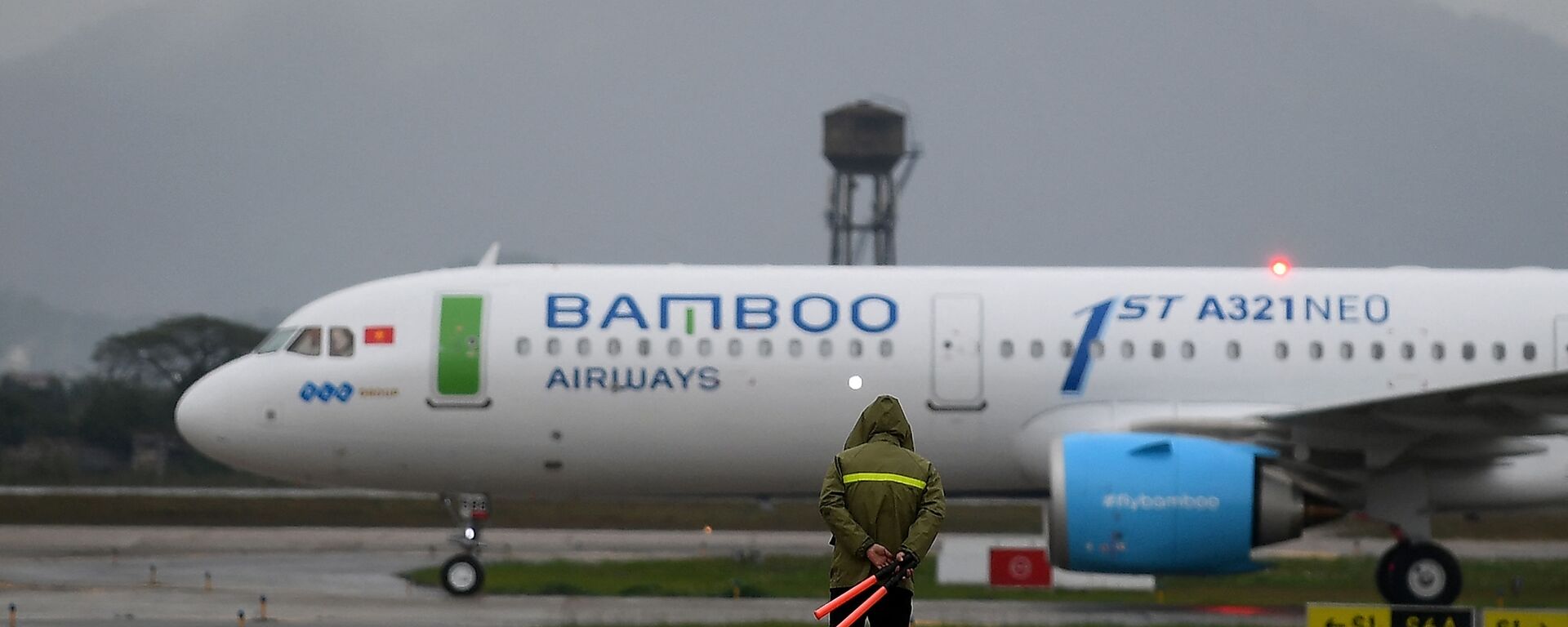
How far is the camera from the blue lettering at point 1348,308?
1642 cm

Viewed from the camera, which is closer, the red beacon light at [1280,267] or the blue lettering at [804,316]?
the blue lettering at [804,316]

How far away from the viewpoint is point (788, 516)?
26.7 m

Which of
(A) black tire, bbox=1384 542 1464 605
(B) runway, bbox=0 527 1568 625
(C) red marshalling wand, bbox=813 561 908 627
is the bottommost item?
(B) runway, bbox=0 527 1568 625

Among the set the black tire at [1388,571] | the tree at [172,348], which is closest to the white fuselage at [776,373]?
the black tire at [1388,571]

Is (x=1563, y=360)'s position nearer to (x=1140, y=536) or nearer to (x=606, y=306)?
(x=1140, y=536)

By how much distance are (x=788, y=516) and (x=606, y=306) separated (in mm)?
11014

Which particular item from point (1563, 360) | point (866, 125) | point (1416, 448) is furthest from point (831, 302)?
point (866, 125)

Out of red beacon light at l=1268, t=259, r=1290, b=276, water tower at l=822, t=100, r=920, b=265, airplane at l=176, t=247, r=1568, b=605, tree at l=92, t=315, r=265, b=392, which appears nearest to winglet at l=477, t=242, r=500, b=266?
airplane at l=176, t=247, r=1568, b=605

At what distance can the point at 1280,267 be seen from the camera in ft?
55.9

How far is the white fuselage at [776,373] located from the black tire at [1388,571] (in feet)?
3.62

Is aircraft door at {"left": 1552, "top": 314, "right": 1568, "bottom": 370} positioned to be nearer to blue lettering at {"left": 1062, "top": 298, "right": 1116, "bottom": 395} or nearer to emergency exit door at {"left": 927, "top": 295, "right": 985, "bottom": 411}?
blue lettering at {"left": 1062, "top": 298, "right": 1116, "bottom": 395}

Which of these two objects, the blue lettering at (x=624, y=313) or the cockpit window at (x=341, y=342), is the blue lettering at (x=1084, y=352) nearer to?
the blue lettering at (x=624, y=313)

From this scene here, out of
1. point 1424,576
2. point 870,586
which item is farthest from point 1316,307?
point 870,586

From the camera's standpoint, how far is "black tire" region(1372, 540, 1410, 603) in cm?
1584
